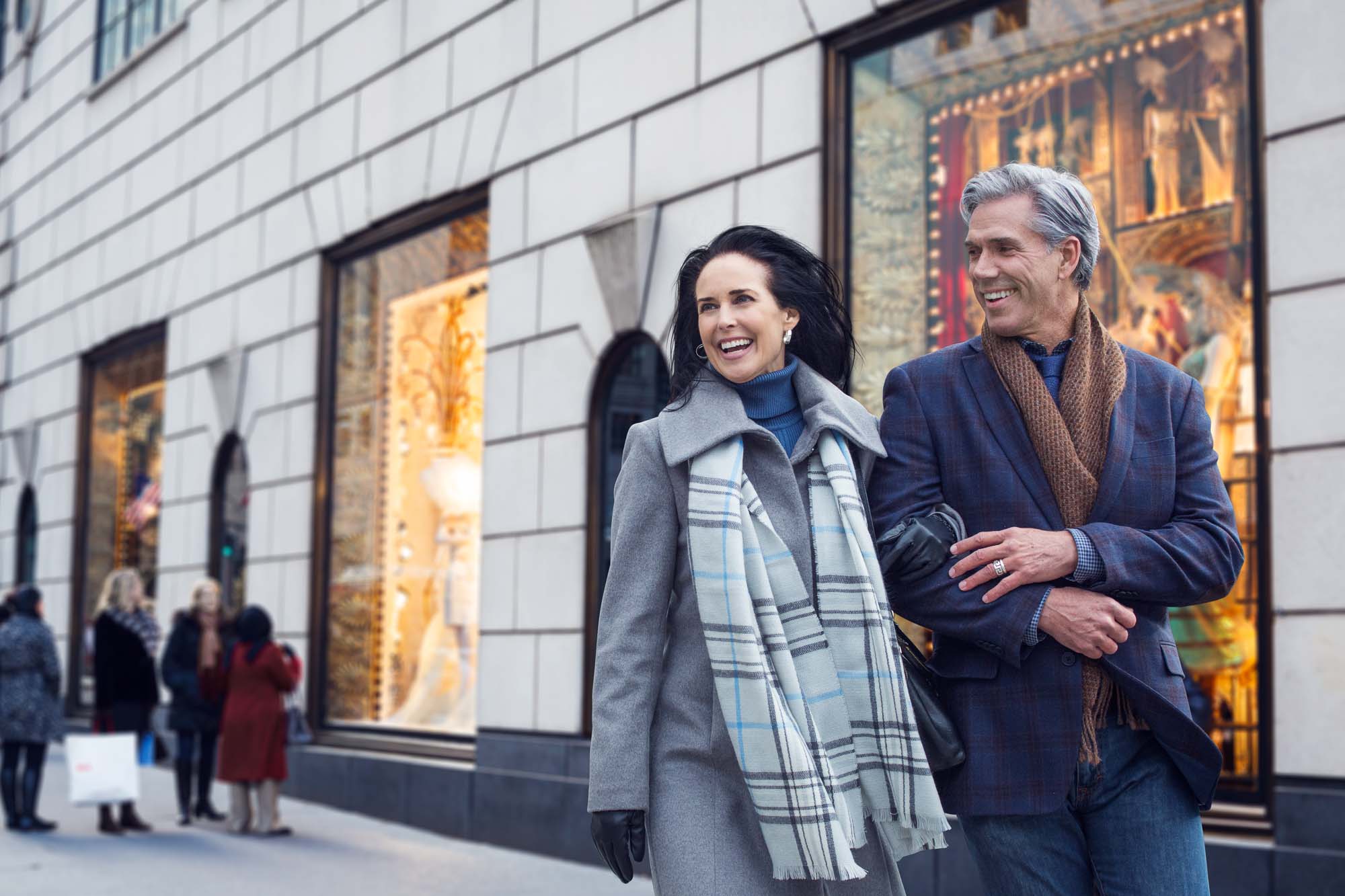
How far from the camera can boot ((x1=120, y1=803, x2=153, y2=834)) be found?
1014cm

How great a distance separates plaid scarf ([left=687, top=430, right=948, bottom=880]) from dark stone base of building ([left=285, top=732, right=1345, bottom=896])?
10.4 feet

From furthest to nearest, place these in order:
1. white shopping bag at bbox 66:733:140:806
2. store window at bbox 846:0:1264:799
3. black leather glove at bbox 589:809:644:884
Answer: white shopping bag at bbox 66:733:140:806, store window at bbox 846:0:1264:799, black leather glove at bbox 589:809:644:884

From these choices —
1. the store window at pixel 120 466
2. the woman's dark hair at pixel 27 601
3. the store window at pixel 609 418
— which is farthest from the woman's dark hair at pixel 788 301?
the store window at pixel 120 466

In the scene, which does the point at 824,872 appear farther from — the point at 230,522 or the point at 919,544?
the point at 230,522

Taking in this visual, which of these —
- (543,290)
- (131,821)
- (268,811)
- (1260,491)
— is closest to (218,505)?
(131,821)

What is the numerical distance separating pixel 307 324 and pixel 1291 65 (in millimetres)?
8177

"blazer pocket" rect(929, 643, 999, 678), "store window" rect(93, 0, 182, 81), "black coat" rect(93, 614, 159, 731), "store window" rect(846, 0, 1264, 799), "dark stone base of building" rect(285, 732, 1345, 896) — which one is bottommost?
"dark stone base of building" rect(285, 732, 1345, 896)

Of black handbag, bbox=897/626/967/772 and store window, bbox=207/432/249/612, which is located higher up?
store window, bbox=207/432/249/612

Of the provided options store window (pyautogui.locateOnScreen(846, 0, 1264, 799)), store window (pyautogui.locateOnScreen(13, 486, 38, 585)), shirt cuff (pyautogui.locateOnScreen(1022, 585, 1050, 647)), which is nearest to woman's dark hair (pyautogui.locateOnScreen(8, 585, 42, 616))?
store window (pyautogui.locateOnScreen(846, 0, 1264, 799))

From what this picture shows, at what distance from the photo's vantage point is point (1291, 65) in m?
5.81

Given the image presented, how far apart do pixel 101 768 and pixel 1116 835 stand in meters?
8.14

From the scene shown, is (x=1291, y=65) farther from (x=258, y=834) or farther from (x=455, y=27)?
(x=258, y=834)

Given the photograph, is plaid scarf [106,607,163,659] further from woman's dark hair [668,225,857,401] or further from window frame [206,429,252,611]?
woman's dark hair [668,225,857,401]

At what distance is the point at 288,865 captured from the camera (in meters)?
8.62
